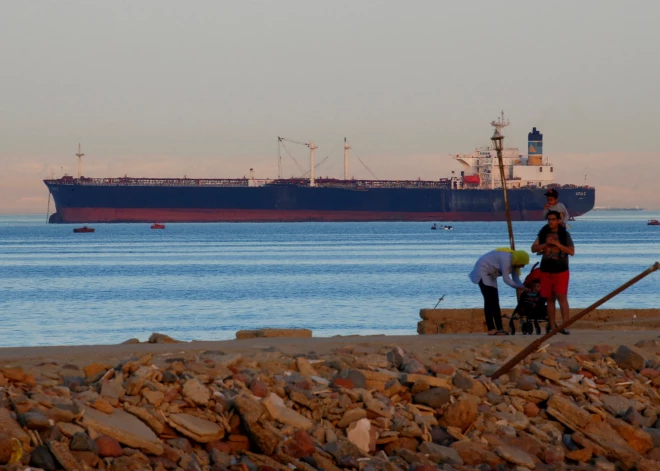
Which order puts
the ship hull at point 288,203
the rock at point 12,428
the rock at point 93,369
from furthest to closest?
the ship hull at point 288,203 → the rock at point 93,369 → the rock at point 12,428

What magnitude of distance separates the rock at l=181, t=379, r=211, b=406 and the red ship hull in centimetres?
8779

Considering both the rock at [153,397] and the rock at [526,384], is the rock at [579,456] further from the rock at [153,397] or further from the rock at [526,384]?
the rock at [153,397]

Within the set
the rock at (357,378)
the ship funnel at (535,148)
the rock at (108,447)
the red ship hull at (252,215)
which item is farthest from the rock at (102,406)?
the ship funnel at (535,148)

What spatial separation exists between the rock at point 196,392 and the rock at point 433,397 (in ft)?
4.39

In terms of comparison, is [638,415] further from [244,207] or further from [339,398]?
[244,207]

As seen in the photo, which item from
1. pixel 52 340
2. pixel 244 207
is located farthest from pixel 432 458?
pixel 244 207

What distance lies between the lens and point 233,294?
29.0 meters

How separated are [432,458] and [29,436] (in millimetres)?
2197

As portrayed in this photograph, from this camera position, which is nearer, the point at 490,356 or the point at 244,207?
the point at 490,356

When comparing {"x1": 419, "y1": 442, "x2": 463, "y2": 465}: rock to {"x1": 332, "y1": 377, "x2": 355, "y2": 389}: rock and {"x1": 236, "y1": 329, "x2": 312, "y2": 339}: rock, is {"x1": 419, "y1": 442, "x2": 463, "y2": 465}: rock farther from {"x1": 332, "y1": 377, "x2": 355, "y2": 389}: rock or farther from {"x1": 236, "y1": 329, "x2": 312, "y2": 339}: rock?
→ {"x1": 236, "y1": 329, "x2": 312, "y2": 339}: rock

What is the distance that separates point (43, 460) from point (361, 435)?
5.94ft

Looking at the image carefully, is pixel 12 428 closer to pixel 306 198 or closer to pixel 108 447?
pixel 108 447

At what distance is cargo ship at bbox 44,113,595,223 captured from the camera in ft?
305

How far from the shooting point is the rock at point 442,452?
6.17 meters
